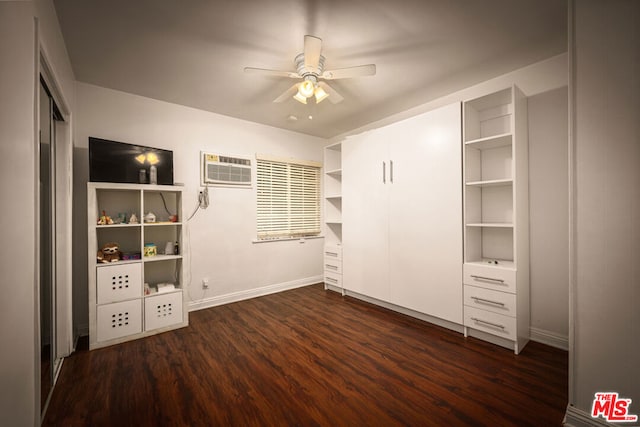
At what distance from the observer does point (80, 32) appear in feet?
6.59

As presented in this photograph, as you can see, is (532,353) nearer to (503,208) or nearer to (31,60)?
(503,208)

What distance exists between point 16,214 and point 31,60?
77cm

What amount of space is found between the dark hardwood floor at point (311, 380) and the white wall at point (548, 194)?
299mm

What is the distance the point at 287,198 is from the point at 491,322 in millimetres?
3152

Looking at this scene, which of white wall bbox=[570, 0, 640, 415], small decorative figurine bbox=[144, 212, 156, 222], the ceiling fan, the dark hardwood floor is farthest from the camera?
small decorative figurine bbox=[144, 212, 156, 222]

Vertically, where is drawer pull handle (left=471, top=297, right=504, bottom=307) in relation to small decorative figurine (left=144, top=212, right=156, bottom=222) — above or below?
below

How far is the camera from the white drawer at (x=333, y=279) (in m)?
3.95

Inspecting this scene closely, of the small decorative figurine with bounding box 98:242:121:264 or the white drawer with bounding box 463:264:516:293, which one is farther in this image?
the small decorative figurine with bounding box 98:242:121:264

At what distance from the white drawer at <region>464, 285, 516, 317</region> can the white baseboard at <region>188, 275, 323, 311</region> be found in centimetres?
259

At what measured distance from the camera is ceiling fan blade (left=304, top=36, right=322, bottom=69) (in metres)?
1.86

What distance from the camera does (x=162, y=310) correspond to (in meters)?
2.79

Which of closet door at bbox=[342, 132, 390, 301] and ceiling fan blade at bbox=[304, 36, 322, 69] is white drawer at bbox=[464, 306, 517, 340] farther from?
ceiling fan blade at bbox=[304, 36, 322, 69]

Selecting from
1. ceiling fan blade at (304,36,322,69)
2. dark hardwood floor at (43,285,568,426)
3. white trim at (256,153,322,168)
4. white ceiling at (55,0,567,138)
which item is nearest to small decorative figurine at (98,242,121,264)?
dark hardwood floor at (43,285,568,426)

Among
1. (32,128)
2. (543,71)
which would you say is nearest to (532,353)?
(543,71)
